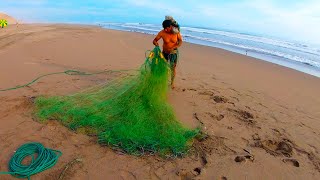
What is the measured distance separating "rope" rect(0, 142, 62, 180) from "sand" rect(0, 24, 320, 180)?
0.31ft

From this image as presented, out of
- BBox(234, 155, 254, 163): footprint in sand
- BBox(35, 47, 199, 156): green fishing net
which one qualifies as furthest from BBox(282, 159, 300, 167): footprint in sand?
BBox(35, 47, 199, 156): green fishing net

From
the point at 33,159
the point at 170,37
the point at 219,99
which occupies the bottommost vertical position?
the point at 33,159

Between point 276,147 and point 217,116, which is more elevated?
point 217,116

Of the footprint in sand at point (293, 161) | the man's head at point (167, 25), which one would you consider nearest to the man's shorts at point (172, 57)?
the man's head at point (167, 25)

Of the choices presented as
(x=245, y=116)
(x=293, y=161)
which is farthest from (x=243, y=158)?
(x=245, y=116)

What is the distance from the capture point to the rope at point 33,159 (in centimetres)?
343

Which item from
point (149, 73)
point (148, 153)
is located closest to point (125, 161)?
point (148, 153)

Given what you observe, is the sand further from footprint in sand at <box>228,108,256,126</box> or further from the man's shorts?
the man's shorts

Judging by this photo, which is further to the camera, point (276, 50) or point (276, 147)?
point (276, 50)

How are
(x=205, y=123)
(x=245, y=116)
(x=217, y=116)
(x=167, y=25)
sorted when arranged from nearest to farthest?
(x=205, y=123), (x=217, y=116), (x=245, y=116), (x=167, y=25)

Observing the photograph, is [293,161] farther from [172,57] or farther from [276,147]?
[172,57]

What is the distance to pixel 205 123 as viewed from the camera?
17.1 feet

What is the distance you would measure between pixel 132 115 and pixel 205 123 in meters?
1.45

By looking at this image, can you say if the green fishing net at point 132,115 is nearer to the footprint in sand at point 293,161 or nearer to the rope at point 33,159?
the rope at point 33,159
